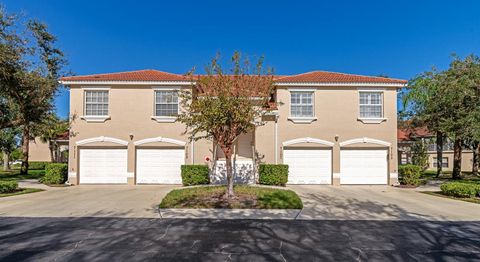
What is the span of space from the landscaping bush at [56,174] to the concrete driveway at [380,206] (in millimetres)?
13577

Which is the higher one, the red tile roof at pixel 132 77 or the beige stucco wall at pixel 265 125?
the red tile roof at pixel 132 77

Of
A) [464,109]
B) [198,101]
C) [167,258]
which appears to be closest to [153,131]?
[198,101]

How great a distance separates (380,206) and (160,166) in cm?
1180

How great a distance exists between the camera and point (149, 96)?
57.9 feet

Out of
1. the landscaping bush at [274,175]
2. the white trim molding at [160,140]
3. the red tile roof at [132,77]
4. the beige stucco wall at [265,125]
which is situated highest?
the red tile roof at [132,77]

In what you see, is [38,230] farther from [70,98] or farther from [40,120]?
[40,120]

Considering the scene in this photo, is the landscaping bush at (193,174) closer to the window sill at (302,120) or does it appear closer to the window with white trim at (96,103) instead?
the window sill at (302,120)

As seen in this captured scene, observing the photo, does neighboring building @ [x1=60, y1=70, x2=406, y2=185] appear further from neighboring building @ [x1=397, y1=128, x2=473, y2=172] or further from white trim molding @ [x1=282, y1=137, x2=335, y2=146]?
neighboring building @ [x1=397, y1=128, x2=473, y2=172]

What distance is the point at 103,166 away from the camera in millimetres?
17469

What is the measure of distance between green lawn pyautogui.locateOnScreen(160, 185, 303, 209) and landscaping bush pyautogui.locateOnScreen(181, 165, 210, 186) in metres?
3.37

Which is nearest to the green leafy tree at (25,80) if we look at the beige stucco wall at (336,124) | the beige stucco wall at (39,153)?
the beige stucco wall at (336,124)

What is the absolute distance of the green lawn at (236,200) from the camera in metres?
10.2

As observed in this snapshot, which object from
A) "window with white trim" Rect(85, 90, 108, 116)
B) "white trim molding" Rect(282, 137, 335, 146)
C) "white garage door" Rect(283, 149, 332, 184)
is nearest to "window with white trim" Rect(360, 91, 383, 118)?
"white trim molding" Rect(282, 137, 335, 146)

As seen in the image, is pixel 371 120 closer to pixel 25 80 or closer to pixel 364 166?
pixel 364 166
